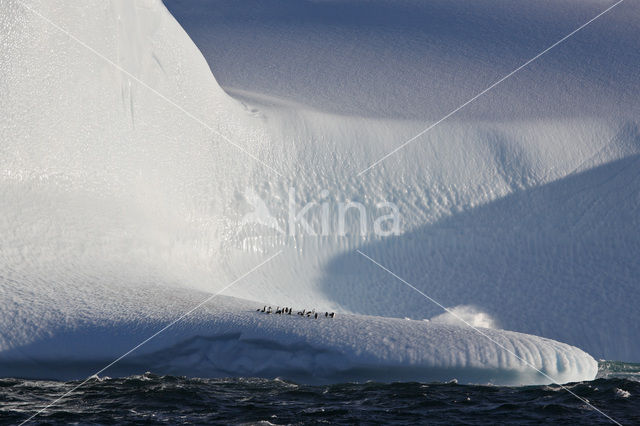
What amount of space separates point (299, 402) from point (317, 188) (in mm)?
5716

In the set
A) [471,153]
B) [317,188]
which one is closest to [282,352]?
[317,188]

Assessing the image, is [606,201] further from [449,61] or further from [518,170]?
[449,61]

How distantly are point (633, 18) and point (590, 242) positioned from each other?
175 inches

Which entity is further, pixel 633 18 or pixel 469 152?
pixel 633 18

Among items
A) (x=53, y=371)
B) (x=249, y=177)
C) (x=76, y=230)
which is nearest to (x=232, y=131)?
(x=249, y=177)

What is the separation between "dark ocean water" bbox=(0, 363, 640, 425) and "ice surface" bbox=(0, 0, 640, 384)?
0.29 m

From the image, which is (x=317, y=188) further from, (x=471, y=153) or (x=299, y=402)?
(x=299, y=402)

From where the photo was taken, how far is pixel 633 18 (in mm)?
13867

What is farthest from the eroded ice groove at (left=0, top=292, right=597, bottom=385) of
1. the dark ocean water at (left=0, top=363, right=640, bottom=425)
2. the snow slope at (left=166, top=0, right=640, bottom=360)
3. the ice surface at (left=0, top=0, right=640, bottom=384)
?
the snow slope at (left=166, top=0, right=640, bottom=360)

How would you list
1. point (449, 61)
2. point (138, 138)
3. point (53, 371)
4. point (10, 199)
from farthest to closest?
point (449, 61)
point (138, 138)
point (10, 199)
point (53, 371)

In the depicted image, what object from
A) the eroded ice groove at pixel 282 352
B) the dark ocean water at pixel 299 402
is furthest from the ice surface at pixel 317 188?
the dark ocean water at pixel 299 402

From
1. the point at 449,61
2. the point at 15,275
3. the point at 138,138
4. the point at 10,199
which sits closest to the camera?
the point at 15,275

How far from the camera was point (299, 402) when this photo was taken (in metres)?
6.92

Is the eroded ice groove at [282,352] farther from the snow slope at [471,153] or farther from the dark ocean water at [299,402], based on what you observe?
the snow slope at [471,153]
